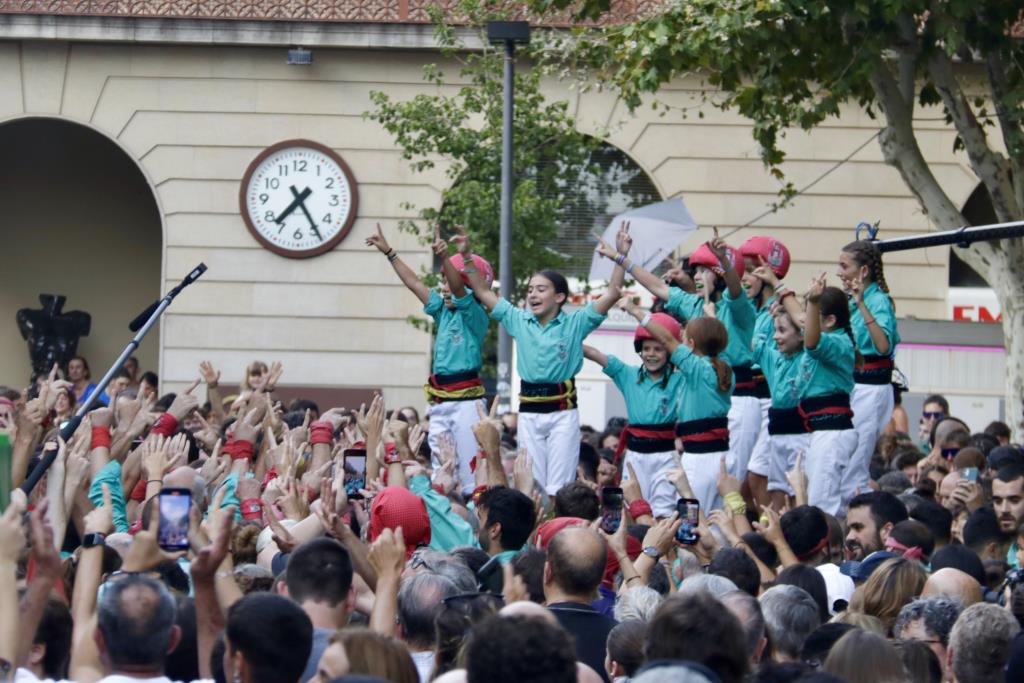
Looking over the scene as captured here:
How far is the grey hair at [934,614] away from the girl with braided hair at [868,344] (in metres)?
5.09

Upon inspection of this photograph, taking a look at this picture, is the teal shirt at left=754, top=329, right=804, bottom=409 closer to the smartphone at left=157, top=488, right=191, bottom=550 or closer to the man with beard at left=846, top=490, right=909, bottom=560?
the man with beard at left=846, top=490, right=909, bottom=560

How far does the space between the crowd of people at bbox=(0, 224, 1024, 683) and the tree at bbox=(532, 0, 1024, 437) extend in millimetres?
2033

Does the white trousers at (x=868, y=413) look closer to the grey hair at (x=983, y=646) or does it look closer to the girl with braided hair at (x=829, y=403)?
the girl with braided hair at (x=829, y=403)

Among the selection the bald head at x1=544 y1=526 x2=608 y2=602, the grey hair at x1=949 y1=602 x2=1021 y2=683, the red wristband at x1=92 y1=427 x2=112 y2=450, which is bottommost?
the grey hair at x1=949 y1=602 x2=1021 y2=683

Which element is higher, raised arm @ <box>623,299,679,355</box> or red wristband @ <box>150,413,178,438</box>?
raised arm @ <box>623,299,679,355</box>

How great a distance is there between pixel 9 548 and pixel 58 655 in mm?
566

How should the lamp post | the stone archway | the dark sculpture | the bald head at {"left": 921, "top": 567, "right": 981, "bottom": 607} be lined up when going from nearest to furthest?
the bald head at {"left": 921, "top": 567, "right": 981, "bottom": 607}, the lamp post, the dark sculpture, the stone archway

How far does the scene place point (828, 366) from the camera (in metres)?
11.1

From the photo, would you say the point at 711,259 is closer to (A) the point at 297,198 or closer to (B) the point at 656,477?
(B) the point at 656,477

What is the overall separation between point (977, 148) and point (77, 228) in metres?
15.1

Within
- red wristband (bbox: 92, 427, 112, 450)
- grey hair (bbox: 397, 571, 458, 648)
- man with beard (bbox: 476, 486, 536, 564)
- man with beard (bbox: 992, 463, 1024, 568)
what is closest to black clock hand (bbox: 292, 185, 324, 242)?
red wristband (bbox: 92, 427, 112, 450)

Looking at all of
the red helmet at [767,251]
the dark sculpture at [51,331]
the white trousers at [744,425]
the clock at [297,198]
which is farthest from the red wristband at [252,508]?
the dark sculpture at [51,331]

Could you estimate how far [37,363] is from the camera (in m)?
24.7

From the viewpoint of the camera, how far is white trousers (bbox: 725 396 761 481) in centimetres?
1256
